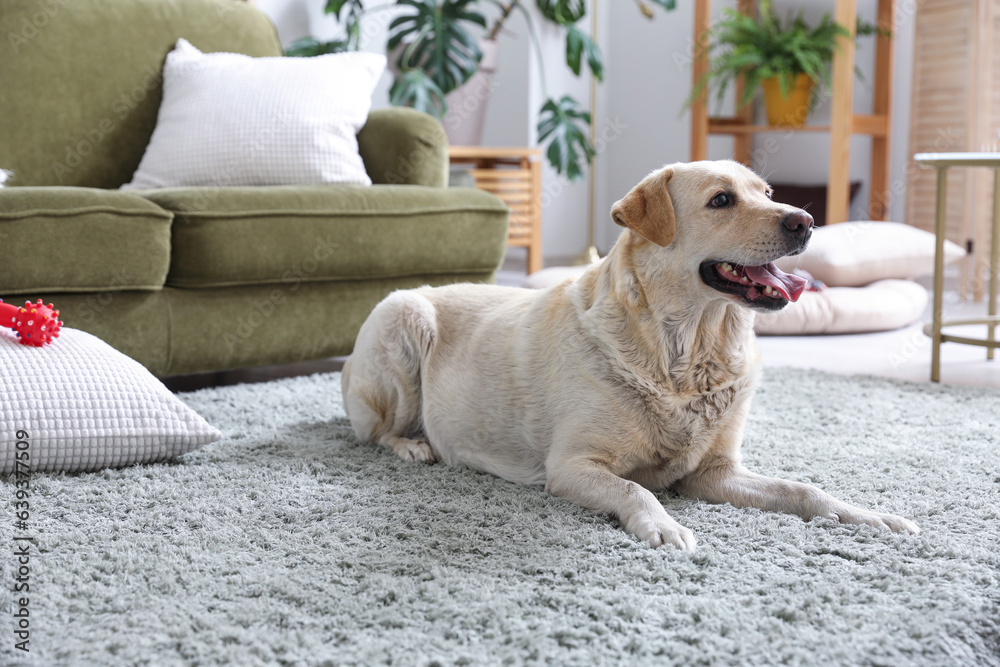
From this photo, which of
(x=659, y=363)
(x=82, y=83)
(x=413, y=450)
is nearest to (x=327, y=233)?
(x=413, y=450)

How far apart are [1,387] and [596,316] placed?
112 centimetres

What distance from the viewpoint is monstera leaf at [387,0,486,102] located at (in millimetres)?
4457

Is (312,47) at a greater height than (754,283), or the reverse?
(312,47)

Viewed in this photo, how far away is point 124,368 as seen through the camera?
1.92 metres

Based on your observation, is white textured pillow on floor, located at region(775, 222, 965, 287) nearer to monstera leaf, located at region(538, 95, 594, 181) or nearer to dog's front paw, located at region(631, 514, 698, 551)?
monstera leaf, located at region(538, 95, 594, 181)

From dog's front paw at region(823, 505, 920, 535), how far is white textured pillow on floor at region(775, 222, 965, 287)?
2334mm

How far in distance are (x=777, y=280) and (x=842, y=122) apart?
3.44 metres

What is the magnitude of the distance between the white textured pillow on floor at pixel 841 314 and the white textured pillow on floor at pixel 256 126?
1.70 metres

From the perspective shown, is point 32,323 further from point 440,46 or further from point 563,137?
point 563,137

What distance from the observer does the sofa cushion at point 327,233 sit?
247cm

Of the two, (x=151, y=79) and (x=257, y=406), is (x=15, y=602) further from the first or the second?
(x=151, y=79)

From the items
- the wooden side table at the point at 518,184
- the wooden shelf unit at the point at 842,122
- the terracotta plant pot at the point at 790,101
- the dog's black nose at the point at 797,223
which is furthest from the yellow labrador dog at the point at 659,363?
the terracotta plant pot at the point at 790,101

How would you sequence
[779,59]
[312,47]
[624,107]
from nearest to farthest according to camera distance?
[312,47] → [779,59] → [624,107]

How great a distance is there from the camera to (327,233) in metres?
2.64
